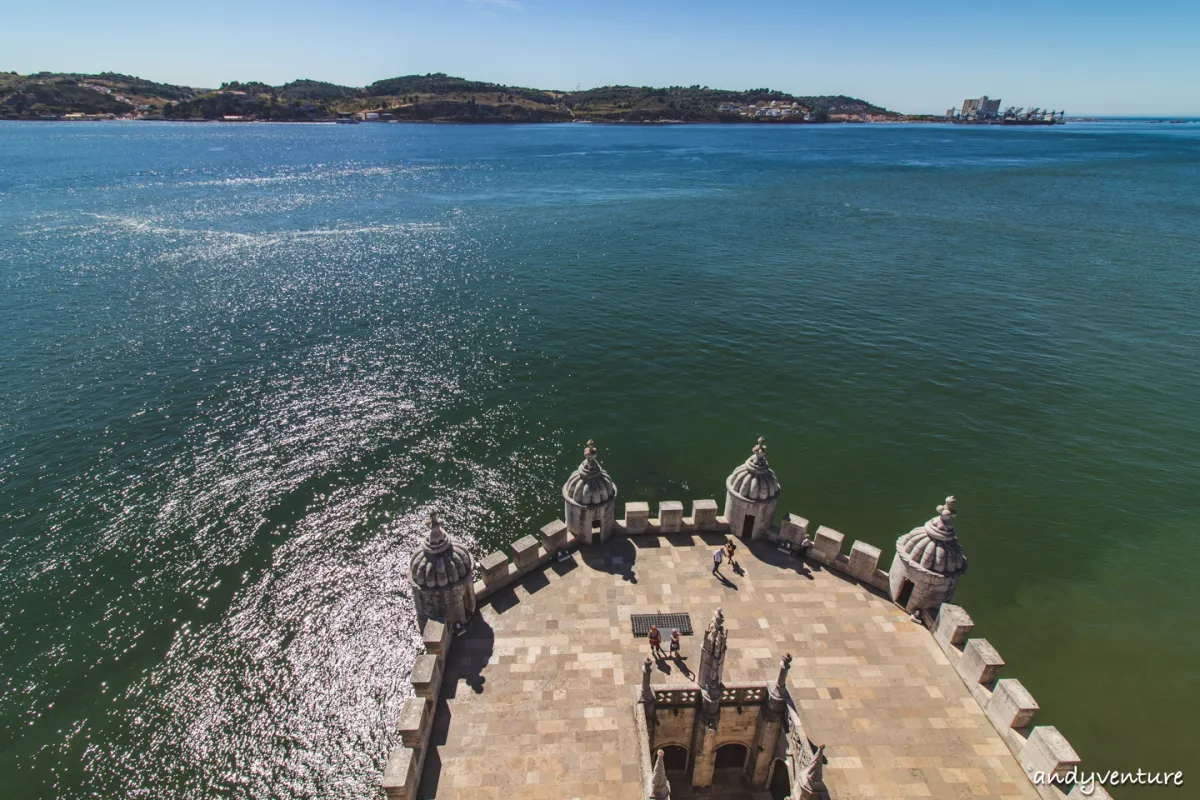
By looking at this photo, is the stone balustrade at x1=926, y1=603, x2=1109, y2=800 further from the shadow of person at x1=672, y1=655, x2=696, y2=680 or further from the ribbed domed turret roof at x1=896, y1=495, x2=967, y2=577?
the shadow of person at x1=672, y1=655, x2=696, y2=680

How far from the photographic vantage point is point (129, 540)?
3500cm

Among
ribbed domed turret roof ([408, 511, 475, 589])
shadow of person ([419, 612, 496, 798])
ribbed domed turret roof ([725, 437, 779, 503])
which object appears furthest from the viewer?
ribbed domed turret roof ([725, 437, 779, 503])

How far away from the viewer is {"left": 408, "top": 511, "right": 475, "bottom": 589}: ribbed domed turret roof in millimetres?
20891

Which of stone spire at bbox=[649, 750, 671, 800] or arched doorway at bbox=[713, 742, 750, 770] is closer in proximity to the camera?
stone spire at bbox=[649, 750, 671, 800]

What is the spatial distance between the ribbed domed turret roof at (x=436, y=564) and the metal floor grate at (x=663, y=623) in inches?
280

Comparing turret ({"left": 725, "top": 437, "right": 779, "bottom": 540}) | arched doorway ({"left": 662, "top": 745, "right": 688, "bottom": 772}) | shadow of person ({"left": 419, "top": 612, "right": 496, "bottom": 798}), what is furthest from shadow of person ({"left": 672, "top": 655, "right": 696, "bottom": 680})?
turret ({"left": 725, "top": 437, "right": 779, "bottom": 540})

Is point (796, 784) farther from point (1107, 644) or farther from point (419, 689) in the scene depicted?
point (1107, 644)

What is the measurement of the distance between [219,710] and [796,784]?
25.7 meters

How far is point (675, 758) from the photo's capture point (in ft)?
69.7

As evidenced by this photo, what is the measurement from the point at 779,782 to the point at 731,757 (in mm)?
1874

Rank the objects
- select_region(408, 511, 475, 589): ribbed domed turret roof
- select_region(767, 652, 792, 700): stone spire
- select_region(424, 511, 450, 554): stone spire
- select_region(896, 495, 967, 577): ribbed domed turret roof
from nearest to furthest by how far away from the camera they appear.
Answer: select_region(767, 652, 792, 700): stone spire → select_region(424, 511, 450, 554): stone spire → select_region(408, 511, 475, 589): ribbed domed turret roof → select_region(896, 495, 967, 577): ribbed domed turret roof

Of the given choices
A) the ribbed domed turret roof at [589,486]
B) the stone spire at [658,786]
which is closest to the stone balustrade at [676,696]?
the stone spire at [658,786]

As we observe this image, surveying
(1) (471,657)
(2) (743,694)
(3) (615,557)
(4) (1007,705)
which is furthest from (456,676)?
(4) (1007,705)

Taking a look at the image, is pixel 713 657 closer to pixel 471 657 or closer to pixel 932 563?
pixel 471 657
